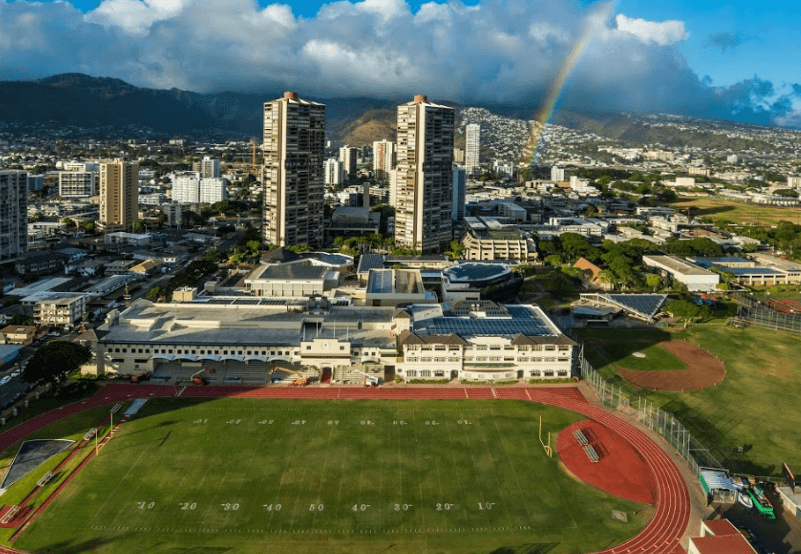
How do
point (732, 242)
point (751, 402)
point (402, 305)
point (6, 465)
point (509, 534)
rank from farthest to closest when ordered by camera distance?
point (732, 242) < point (402, 305) < point (751, 402) < point (6, 465) < point (509, 534)

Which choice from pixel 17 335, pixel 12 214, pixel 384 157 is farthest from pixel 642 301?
pixel 384 157

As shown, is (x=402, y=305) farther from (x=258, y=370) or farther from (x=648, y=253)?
(x=648, y=253)

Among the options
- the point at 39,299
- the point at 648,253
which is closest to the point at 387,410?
the point at 39,299

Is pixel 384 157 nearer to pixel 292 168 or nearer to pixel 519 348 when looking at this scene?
pixel 292 168

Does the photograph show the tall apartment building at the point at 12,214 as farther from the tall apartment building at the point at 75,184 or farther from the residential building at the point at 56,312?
the tall apartment building at the point at 75,184

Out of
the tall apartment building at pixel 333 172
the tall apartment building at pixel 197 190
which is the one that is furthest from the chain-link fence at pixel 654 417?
the tall apartment building at pixel 333 172

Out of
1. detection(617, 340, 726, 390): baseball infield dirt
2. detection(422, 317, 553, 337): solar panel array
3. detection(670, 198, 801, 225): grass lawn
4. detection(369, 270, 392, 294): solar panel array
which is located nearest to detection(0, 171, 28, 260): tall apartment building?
detection(369, 270, 392, 294): solar panel array
